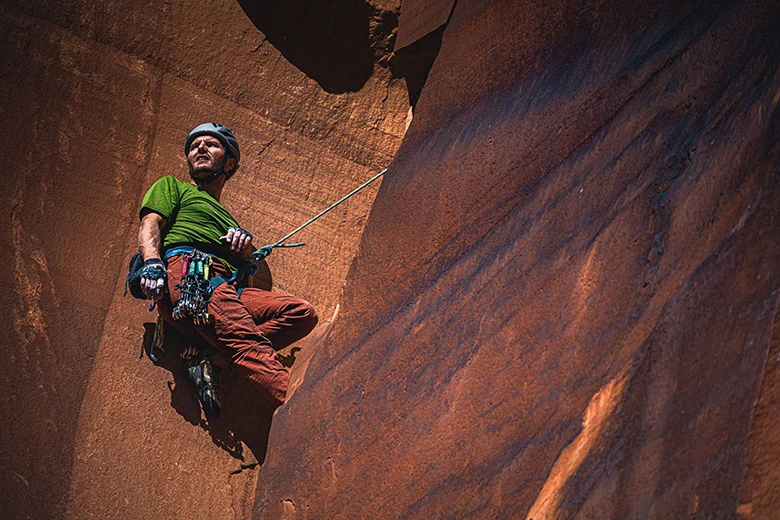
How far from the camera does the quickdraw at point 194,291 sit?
130 inches

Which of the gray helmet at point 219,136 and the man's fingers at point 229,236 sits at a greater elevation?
the gray helmet at point 219,136

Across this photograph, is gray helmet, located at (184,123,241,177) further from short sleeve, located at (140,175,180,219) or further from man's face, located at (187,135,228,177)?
short sleeve, located at (140,175,180,219)

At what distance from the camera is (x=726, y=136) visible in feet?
7.00

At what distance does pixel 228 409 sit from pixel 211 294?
1.81 feet

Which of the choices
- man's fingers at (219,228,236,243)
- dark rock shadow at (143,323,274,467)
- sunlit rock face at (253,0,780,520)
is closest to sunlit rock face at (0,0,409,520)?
dark rock shadow at (143,323,274,467)

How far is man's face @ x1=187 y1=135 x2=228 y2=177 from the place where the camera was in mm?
3771

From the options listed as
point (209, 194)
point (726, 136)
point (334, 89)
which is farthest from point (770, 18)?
point (334, 89)

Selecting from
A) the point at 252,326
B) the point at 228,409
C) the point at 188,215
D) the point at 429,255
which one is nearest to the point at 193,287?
the point at 252,326

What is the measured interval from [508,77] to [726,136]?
90cm

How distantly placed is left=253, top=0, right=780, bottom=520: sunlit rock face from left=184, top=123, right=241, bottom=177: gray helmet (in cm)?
101

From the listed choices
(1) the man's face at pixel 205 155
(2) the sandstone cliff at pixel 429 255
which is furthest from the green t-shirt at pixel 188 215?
(2) the sandstone cliff at pixel 429 255

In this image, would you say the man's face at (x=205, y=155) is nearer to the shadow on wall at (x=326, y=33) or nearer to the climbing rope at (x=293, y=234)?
the climbing rope at (x=293, y=234)

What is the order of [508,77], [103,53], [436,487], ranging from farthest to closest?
[103,53] < [508,77] < [436,487]

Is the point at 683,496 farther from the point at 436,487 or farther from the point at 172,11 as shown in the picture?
the point at 172,11
